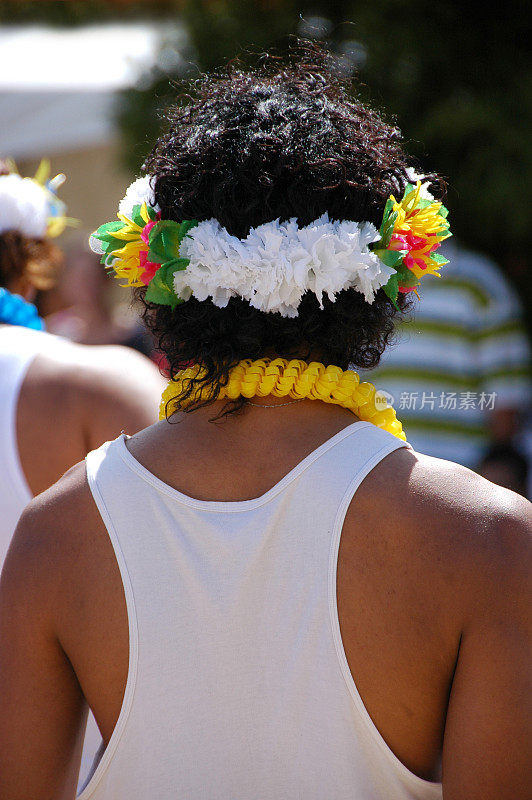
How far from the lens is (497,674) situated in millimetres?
1121

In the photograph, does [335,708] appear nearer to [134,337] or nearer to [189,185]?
[189,185]

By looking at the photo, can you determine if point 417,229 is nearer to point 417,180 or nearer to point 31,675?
point 417,180

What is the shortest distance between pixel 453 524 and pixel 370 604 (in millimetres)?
155

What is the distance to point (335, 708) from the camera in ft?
3.84

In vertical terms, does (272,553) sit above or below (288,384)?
below

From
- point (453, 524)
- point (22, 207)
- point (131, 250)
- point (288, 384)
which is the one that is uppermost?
point (22, 207)

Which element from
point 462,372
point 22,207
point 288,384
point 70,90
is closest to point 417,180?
point 288,384

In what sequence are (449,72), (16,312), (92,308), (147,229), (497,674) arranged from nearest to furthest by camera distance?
(497,674) → (147,229) → (16,312) → (449,72) → (92,308)

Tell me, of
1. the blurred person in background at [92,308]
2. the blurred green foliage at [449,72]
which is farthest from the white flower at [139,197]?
the blurred person in background at [92,308]

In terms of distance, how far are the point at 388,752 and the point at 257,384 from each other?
0.54 meters

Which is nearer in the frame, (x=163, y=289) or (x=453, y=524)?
(x=453, y=524)

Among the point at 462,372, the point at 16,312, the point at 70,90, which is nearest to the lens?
the point at 16,312

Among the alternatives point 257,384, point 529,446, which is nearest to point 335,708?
point 257,384

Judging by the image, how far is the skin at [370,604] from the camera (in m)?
1.12
